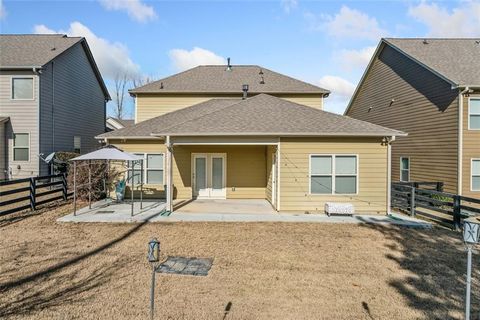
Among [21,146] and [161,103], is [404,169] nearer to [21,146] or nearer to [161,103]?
[161,103]

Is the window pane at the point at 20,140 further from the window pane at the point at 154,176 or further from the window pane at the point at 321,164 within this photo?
the window pane at the point at 321,164

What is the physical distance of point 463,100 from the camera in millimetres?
12812

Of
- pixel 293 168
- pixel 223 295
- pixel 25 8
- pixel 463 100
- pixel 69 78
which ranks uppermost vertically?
pixel 25 8

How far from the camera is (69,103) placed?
64.7 ft

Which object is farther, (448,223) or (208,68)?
(208,68)

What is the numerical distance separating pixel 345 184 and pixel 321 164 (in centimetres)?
116

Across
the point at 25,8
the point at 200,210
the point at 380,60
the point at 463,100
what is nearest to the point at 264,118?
the point at 200,210

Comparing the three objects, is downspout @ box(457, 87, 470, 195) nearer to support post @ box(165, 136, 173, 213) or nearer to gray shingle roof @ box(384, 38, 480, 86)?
gray shingle roof @ box(384, 38, 480, 86)

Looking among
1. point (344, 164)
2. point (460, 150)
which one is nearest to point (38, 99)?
point (344, 164)

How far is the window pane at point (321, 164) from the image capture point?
1088 centimetres

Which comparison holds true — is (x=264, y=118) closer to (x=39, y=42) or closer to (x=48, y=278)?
(x=48, y=278)

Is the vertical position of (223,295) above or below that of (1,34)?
below

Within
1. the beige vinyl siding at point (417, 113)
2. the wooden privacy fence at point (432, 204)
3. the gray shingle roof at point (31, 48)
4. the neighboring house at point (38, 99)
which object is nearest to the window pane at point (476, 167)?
the beige vinyl siding at point (417, 113)

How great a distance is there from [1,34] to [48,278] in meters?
22.2
